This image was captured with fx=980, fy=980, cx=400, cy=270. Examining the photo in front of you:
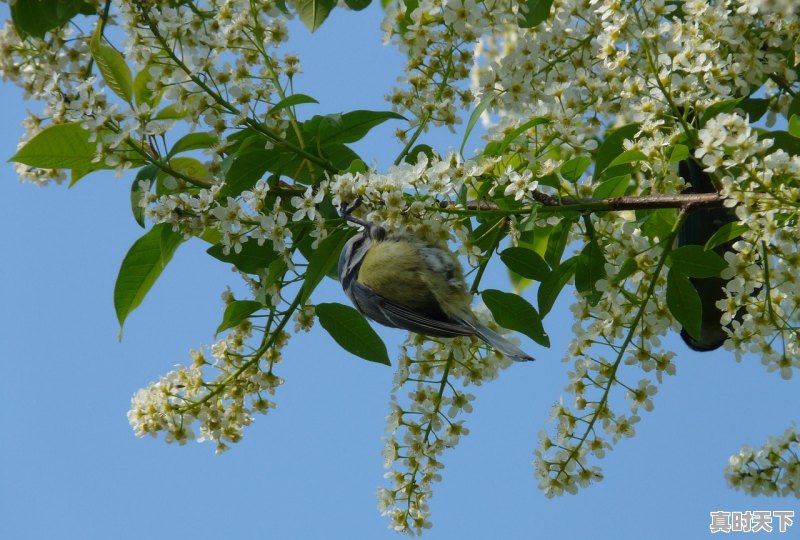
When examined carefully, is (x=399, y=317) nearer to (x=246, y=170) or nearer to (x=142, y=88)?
(x=246, y=170)

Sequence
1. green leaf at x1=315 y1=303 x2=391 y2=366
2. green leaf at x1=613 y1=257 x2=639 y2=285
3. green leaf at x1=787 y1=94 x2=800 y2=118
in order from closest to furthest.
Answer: green leaf at x1=613 y1=257 x2=639 y2=285
green leaf at x1=315 y1=303 x2=391 y2=366
green leaf at x1=787 y1=94 x2=800 y2=118

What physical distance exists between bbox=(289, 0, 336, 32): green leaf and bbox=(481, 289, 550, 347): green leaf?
45.7 inches

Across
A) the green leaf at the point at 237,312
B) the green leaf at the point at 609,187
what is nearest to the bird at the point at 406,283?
the green leaf at the point at 237,312

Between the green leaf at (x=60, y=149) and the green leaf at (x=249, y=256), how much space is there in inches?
18.0

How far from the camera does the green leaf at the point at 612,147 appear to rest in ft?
9.71

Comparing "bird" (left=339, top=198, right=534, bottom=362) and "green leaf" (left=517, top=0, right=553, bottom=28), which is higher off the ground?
"green leaf" (left=517, top=0, right=553, bottom=28)

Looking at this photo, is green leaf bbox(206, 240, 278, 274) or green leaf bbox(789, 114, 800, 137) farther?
green leaf bbox(206, 240, 278, 274)

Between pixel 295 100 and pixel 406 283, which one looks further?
pixel 406 283

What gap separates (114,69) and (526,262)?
133cm

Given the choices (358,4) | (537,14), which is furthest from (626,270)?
(358,4)

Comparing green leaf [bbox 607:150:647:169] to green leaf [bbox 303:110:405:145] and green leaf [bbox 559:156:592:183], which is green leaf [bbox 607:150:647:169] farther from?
green leaf [bbox 303:110:405:145]

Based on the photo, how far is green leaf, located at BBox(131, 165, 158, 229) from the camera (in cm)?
293

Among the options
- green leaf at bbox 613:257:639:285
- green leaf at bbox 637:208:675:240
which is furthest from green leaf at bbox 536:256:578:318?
green leaf at bbox 637:208:675:240

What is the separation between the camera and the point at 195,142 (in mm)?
3049
